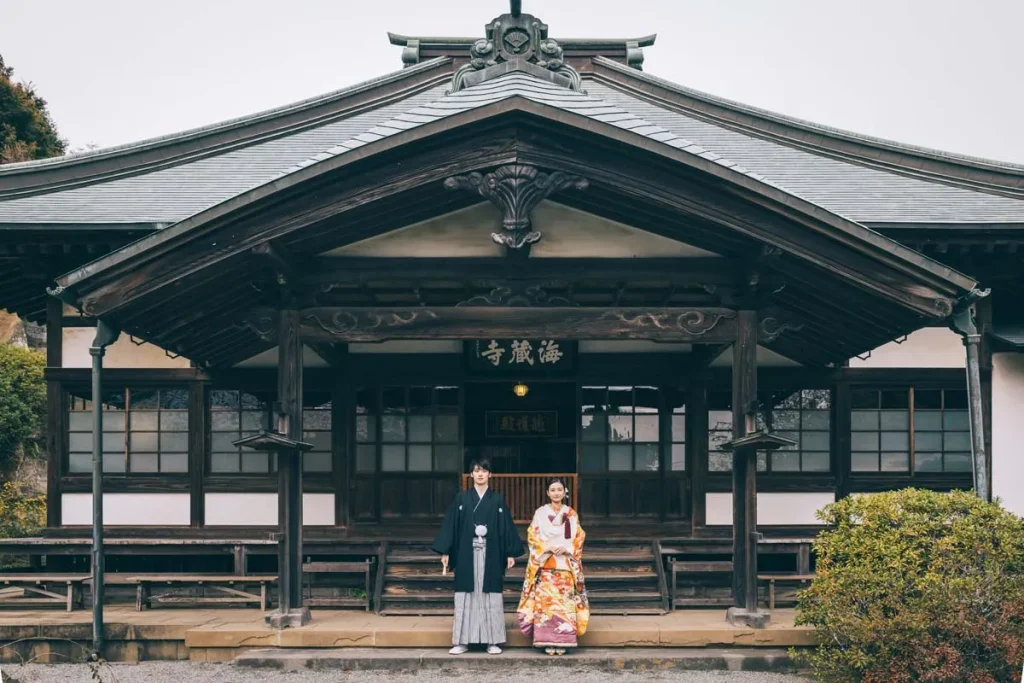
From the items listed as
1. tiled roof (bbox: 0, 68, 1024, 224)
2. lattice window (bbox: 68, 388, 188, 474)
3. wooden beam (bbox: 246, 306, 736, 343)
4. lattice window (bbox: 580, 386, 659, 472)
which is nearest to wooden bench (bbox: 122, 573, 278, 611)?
lattice window (bbox: 68, 388, 188, 474)

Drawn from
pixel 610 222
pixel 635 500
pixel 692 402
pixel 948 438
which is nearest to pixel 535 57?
pixel 610 222

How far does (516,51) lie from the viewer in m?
10.3

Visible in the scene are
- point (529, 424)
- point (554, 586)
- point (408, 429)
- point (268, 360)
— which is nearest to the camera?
point (554, 586)

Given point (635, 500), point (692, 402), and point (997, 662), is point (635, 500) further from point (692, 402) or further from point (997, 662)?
point (997, 662)

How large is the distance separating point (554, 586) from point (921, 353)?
19.1 feet

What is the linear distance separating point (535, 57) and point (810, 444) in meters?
5.62

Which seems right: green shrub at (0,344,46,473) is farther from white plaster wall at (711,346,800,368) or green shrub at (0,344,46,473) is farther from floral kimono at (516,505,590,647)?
floral kimono at (516,505,590,647)

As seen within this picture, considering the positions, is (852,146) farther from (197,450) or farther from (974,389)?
(197,450)

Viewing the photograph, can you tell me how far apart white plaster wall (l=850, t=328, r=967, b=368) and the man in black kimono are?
17.2 feet

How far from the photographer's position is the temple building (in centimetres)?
847

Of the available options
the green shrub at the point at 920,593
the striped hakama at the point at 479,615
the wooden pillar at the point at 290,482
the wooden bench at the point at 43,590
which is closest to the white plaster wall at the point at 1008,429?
the green shrub at the point at 920,593

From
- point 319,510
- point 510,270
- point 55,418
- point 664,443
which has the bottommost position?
point 319,510

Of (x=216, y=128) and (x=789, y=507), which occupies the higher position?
(x=216, y=128)

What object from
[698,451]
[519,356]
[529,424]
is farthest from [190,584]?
[529,424]
